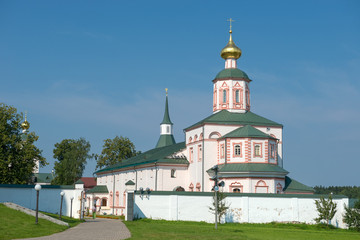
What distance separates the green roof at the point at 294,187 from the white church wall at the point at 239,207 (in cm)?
810

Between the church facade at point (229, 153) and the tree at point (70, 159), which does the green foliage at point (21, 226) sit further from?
the tree at point (70, 159)

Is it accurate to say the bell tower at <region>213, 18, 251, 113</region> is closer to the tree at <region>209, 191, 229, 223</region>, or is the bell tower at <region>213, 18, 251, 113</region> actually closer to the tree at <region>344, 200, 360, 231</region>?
the tree at <region>209, 191, 229, 223</region>

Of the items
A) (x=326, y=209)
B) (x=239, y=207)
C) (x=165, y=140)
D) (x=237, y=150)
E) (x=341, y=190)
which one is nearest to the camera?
(x=326, y=209)

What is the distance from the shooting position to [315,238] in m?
22.5

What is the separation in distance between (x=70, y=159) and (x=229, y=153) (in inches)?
1471

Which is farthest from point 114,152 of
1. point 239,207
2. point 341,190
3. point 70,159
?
point 341,190

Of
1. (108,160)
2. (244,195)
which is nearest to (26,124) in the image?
(108,160)

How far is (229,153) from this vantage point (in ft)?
137

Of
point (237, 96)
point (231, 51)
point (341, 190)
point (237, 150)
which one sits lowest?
point (341, 190)

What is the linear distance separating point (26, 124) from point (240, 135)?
42101mm

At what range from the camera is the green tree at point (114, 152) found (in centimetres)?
7144

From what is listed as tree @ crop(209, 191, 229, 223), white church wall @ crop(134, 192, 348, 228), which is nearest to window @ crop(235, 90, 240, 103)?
white church wall @ crop(134, 192, 348, 228)

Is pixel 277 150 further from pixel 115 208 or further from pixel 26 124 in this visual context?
pixel 26 124

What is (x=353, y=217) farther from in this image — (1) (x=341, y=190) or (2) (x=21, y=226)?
(1) (x=341, y=190)
